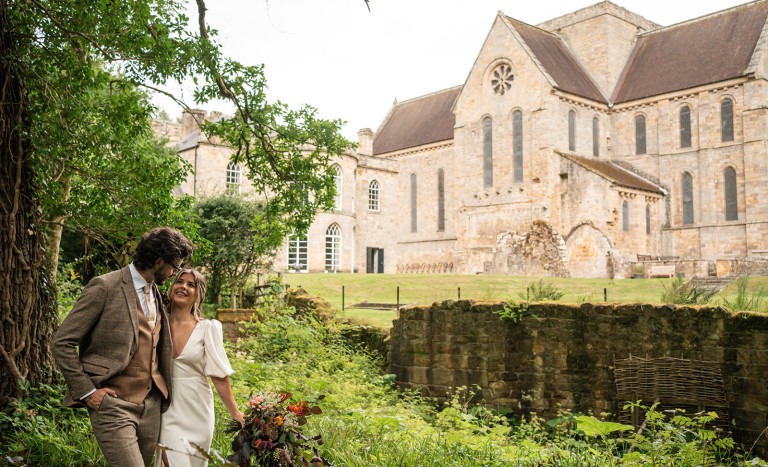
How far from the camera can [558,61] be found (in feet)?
125

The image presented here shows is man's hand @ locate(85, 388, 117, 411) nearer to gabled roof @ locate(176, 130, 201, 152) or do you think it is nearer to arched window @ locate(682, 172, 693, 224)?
gabled roof @ locate(176, 130, 201, 152)

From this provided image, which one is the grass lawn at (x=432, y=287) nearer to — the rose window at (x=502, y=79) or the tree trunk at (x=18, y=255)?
the tree trunk at (x=18, y=255)

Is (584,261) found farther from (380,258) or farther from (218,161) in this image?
(218,161)

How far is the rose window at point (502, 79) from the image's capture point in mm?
37188

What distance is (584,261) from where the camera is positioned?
30.9 m

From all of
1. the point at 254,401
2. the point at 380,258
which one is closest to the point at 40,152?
the point at 254,401

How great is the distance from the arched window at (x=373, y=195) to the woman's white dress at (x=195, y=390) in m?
39.2

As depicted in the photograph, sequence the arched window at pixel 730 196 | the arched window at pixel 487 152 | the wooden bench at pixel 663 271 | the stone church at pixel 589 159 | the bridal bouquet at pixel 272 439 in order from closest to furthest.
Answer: the bridal bouquet at pixel 272 439 → the wooden bench at pixel 663 271 → the stone church at pixel 589 159 → the arched window at pixel 730 196 → the arched window at pixel 487 152

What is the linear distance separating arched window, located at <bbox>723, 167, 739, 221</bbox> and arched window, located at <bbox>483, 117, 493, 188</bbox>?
12.3 metres

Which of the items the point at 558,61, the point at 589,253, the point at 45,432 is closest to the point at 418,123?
the point at 558,61

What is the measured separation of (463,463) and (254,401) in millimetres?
2258

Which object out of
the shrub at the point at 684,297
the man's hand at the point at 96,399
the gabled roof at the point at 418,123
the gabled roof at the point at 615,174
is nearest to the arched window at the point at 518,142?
the gabled roof at the point at 615,174

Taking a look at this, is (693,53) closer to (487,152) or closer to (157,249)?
(487,152)

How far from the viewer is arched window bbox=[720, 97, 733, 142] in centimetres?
3378
